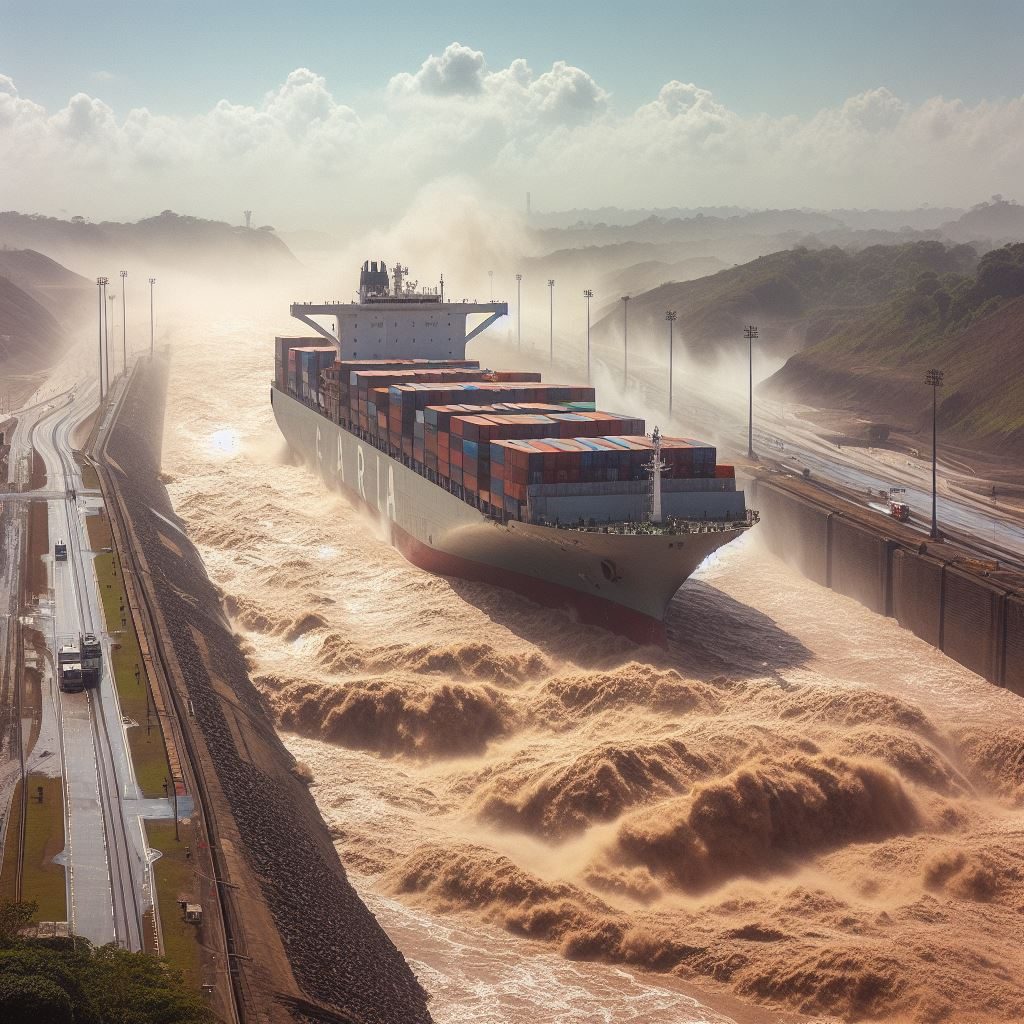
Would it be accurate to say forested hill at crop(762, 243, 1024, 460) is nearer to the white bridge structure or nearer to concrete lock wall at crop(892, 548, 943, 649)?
the white bridge structure

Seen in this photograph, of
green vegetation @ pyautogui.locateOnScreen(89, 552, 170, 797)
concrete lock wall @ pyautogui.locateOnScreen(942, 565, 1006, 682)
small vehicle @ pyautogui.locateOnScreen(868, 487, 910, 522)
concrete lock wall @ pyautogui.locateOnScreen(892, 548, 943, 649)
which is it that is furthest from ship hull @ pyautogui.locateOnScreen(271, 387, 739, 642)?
small vehicle @ pyautogui.locateOnScreen(868, 487, 910, 522)

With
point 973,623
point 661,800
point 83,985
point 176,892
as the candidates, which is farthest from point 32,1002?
point 973,623

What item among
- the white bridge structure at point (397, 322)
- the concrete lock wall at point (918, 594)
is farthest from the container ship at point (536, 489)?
the concrete lock wall at point (918, 594)

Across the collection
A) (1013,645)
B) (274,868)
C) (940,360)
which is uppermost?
(940,360)

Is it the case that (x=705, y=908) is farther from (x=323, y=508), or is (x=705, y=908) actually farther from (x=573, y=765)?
(x=323, y=508)

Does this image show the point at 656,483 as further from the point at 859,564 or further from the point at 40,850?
the point at 40,850

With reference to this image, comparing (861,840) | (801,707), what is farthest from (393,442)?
(861,840)

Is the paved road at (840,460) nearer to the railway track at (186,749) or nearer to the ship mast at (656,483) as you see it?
the ship mast at (656,483)

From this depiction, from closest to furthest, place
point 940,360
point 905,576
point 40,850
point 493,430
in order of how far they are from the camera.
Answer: point 40,850
point 493,430
point 905,576
point 940,360
